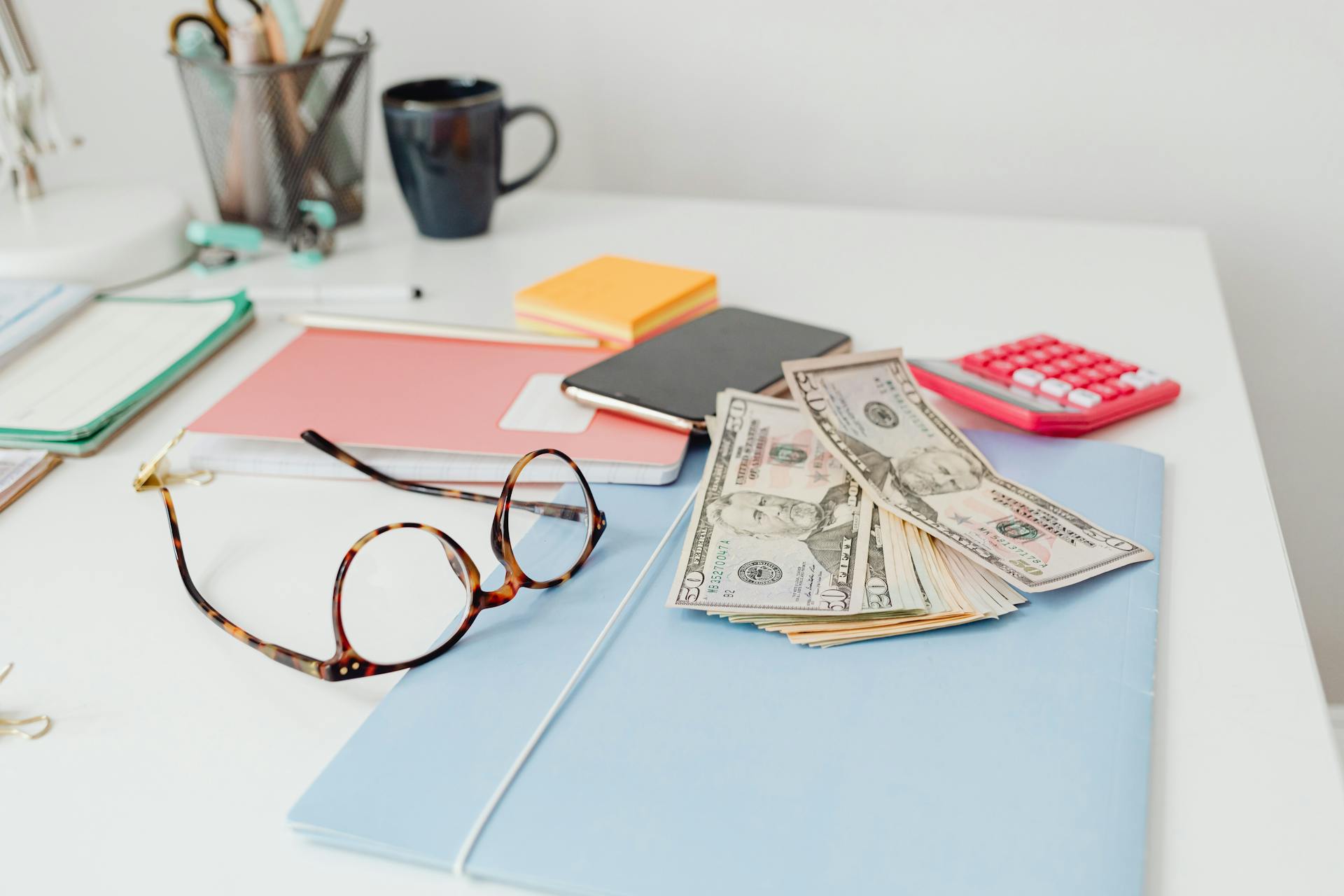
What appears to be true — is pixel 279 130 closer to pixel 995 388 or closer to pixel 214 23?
pixel 214 23

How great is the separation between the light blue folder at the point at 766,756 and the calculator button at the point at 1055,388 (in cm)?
16

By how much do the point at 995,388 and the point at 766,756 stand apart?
341 mm

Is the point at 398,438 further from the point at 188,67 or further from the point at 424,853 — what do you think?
the point at 188,67

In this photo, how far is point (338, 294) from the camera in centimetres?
86

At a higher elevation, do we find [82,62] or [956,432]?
[82,62]

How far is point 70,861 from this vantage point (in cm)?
37

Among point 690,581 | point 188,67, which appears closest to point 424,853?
point 690,581

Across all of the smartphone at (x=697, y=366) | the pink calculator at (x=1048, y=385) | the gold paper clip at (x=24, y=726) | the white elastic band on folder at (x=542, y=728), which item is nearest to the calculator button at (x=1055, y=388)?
the pink calculator at (x=1048, y=385)

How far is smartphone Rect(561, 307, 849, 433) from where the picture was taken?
2.02ft

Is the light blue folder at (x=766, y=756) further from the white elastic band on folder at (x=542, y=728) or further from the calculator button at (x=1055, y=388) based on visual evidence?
the calculator button at (x=1055, y=388)

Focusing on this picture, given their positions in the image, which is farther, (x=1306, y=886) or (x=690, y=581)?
(x=690, y=581)

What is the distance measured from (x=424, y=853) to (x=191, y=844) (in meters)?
0.09

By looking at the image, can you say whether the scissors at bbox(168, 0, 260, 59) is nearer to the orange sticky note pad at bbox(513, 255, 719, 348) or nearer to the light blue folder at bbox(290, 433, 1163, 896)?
the orange sticky note pad at bbox(513, 255, 719, 348)

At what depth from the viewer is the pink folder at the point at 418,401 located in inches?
23.5
